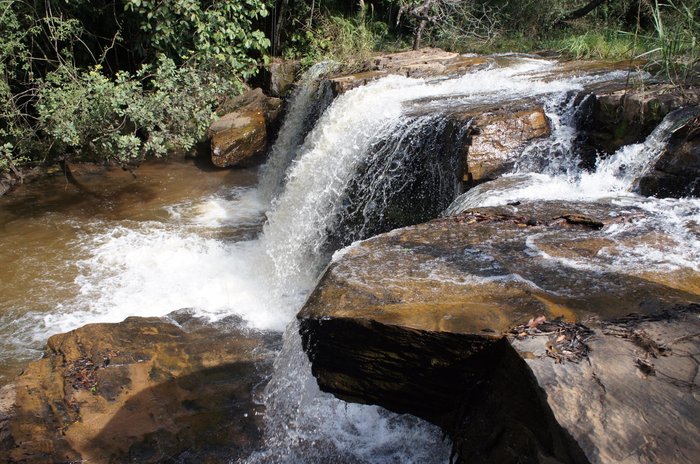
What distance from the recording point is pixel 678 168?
4078 mm

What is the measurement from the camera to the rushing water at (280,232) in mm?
3143

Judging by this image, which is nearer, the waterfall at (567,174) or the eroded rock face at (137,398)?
the eroded rock face at (137,398)

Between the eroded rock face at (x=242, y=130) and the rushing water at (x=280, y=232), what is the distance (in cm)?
58

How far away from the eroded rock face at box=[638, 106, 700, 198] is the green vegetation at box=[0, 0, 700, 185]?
1.79ft

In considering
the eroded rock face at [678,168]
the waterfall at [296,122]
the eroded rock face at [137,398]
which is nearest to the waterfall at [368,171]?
the eroded rock face at [137,398]

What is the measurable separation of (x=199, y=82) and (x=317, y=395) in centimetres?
496

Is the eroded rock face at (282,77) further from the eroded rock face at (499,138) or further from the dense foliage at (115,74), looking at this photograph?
the eroded rock face at (499,138)

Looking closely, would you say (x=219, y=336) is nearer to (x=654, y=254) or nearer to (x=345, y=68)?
(x=654, y=254)

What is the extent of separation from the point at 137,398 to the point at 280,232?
2509 mm

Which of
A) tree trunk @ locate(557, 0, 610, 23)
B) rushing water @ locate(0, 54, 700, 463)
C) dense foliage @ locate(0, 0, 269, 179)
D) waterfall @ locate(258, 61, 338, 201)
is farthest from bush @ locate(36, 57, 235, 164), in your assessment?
tree trunk @ locate(557, 0, 610, 23)

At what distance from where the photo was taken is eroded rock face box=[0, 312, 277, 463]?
307 centimetres

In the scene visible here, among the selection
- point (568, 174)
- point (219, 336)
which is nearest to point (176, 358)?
point (219, 336)

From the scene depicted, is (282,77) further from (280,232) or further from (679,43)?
(679,43)

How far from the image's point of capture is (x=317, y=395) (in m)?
3.04
